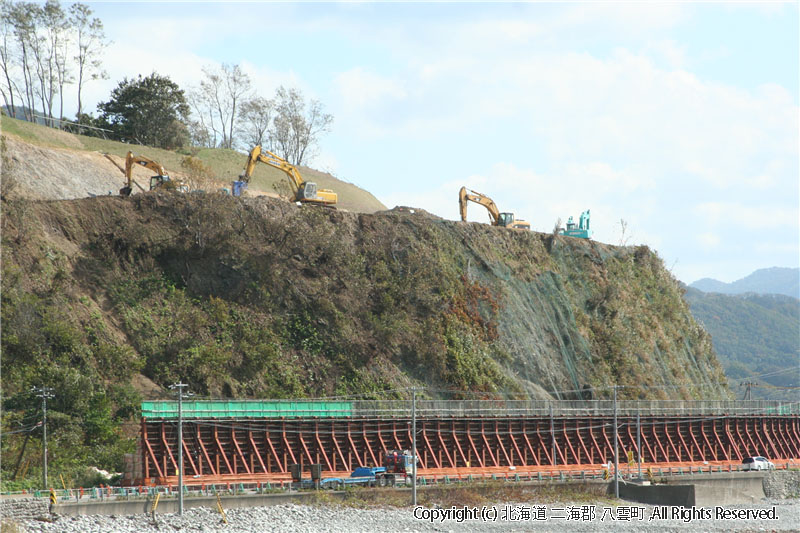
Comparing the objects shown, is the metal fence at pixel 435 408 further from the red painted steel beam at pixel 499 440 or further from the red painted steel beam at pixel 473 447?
the red painted steel beam at pixel 473 447

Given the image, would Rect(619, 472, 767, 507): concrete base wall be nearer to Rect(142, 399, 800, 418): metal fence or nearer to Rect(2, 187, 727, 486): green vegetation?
Rect(142, 399, 800, 418): metal fence

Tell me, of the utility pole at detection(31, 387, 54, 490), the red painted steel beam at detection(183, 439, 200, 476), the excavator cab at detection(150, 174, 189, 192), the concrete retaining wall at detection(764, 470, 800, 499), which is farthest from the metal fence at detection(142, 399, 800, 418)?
the excavator cab at detection(150, 174, 189, 192)

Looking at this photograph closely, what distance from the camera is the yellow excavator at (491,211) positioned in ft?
319

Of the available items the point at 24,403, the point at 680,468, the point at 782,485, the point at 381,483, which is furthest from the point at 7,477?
the point at 782,485

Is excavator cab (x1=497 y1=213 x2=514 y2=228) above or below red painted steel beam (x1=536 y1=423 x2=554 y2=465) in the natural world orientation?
above

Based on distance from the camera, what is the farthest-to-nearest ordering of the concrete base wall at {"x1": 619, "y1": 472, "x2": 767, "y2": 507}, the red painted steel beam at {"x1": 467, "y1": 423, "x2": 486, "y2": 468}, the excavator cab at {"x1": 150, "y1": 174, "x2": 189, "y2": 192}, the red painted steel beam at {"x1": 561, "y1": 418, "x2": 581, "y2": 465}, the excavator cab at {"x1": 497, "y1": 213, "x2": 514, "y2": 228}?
the excavator cab at {"x1": 497, "y1": 213, "x2": 514, "y2": 228} → the excavator cab at {"x1": 150, "y1": 174, "x2": 189, "y2": 192} → the red painted steel beam at {"x1": 561, "y1": 418, "x2": 581, "y2": 465} → the red painted steel beam at {"x1": 467, "y1": 423, "x2": 486, "y2": 468} → the concrete base wall at {"x1": 619, "y1": 472, "x2": 767, "y2": 507}

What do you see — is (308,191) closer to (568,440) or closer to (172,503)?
(568,440)

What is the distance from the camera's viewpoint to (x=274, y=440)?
58.5m

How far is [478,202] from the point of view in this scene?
99.4 meters

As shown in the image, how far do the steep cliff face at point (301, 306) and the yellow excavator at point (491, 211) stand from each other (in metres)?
2.59

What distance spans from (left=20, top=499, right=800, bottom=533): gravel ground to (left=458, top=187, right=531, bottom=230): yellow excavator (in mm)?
42341

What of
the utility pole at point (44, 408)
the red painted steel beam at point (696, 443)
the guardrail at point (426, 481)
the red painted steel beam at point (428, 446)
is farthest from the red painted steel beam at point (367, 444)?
the red painted steel beam at point (696, 443)

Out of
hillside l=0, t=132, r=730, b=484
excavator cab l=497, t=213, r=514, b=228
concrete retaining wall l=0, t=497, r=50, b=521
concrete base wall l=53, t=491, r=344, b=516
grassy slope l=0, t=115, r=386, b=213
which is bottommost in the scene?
concrete base wall l=53, t=491, r=344, b=516

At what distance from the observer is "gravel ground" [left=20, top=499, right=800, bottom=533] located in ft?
144
